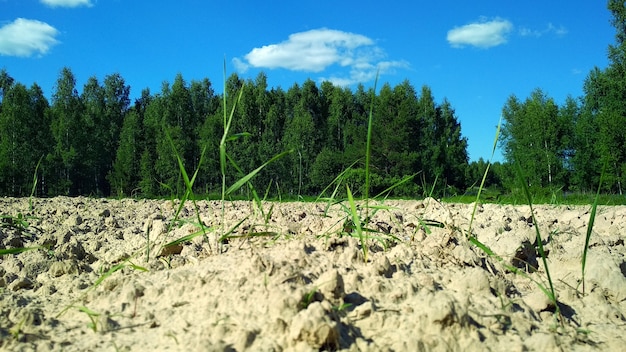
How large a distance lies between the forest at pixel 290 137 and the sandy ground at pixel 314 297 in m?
23.4

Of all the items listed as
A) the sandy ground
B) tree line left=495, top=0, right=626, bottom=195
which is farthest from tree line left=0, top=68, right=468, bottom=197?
the sandy ground

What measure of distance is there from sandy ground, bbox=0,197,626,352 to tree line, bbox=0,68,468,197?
84.8 feet

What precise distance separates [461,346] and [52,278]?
1.93m

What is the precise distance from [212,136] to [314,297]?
107ft

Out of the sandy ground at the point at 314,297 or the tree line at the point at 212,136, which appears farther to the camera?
the tree line at the point at 212,136

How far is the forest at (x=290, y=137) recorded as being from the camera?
27.9 m

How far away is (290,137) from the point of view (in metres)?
36.1

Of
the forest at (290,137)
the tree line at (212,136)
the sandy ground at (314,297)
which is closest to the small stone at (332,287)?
the sandy ground at (314,297)

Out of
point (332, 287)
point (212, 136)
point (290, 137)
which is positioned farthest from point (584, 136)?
point (332, 287)

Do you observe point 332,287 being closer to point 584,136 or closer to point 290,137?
point 584,136

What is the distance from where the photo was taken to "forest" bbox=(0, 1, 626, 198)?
91.6 feet

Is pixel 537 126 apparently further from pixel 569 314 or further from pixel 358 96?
pixel 569 314

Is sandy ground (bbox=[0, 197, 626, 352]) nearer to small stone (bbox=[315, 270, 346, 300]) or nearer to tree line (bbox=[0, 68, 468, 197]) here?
small stone (bbox=[315, 270, 346, 300])

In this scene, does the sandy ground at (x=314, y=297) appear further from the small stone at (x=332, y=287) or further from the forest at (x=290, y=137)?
the forest at (x=290, y=137)
